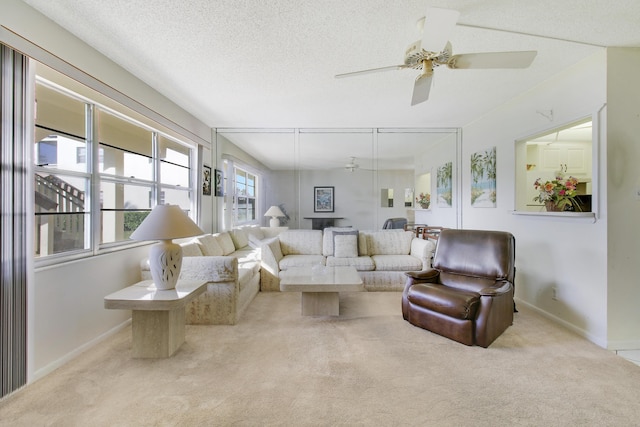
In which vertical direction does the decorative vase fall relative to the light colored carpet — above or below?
above

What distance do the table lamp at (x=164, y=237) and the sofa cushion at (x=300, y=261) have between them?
70.3 inches

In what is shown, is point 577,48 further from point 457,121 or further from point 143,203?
point 143,203

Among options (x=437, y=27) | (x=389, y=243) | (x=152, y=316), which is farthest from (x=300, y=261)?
(x=437, y=27)

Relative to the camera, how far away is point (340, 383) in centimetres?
180

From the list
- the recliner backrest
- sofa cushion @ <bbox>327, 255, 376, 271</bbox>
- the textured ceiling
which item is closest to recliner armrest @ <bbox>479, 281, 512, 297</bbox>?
the recliner backrest

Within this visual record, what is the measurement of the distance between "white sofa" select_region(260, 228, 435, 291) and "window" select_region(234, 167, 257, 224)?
3.73 ft

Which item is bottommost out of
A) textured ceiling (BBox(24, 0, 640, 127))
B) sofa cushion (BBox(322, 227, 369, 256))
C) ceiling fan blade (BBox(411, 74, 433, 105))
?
sofa cushion (BBox(322, 227, 369, 256))

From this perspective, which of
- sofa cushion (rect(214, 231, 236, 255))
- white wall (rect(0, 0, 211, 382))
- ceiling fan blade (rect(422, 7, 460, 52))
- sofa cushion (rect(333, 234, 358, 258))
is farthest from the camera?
sofa cushion (rect(333, 234, 358, 258))

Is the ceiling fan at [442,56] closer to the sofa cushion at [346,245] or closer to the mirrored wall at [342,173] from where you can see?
the sofa cushion at [346,245]

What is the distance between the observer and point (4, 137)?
1.64m

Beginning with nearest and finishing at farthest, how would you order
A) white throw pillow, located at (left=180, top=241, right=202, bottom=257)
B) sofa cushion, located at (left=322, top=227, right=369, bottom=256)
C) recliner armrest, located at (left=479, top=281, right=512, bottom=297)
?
recliner armrest, located at (left=479, top=281, right=512, bottom=297) → white throw pillow, located at (left=180, top=241, right=202, bottom=257) → sofa cushion, located at (left=322, top=227, right=369, bottom=256)

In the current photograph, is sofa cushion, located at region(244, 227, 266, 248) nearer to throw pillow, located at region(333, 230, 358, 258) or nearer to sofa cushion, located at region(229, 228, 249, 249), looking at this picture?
sofa cushion, located at region(229, 228, 249, 249)

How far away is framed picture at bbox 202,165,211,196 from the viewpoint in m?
4.29

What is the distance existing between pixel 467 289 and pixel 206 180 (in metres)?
3.99
